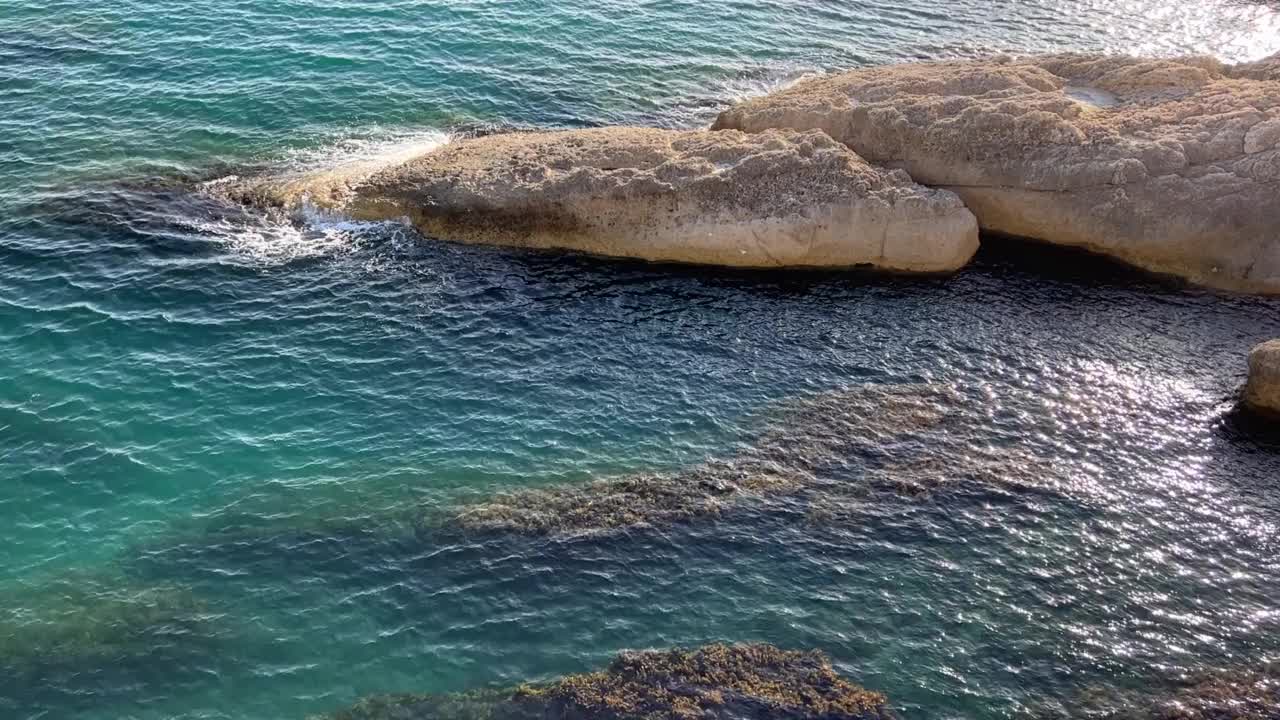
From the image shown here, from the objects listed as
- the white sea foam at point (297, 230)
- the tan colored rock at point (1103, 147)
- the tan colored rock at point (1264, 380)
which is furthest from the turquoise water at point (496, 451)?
the tan colored rock at point (1103, 147)

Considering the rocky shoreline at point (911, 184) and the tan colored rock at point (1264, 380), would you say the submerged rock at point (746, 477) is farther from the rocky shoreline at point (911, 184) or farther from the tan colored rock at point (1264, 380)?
the tan colored rock at point (1264, 380)

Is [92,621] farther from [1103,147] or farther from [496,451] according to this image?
[1103,147]

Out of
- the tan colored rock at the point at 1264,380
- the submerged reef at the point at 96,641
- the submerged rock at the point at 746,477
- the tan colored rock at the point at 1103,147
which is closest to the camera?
Result: the submerged reef at the point at 96,641

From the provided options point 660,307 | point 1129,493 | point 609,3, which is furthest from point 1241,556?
point 609,3

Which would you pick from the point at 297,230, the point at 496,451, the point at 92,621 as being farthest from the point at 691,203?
the point at 92,621

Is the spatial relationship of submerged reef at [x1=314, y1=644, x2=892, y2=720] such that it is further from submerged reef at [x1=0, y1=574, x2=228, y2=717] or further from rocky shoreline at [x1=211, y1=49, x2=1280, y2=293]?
rocky shoreline at [x1=211, y1=49, x2=1280, y2=293]

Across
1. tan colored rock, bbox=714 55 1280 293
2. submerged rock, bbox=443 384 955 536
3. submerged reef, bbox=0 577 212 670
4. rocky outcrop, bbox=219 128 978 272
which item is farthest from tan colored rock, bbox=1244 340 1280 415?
submerged reef, bbox=0 577 212 670

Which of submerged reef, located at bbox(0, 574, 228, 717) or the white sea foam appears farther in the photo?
the white sea foam
